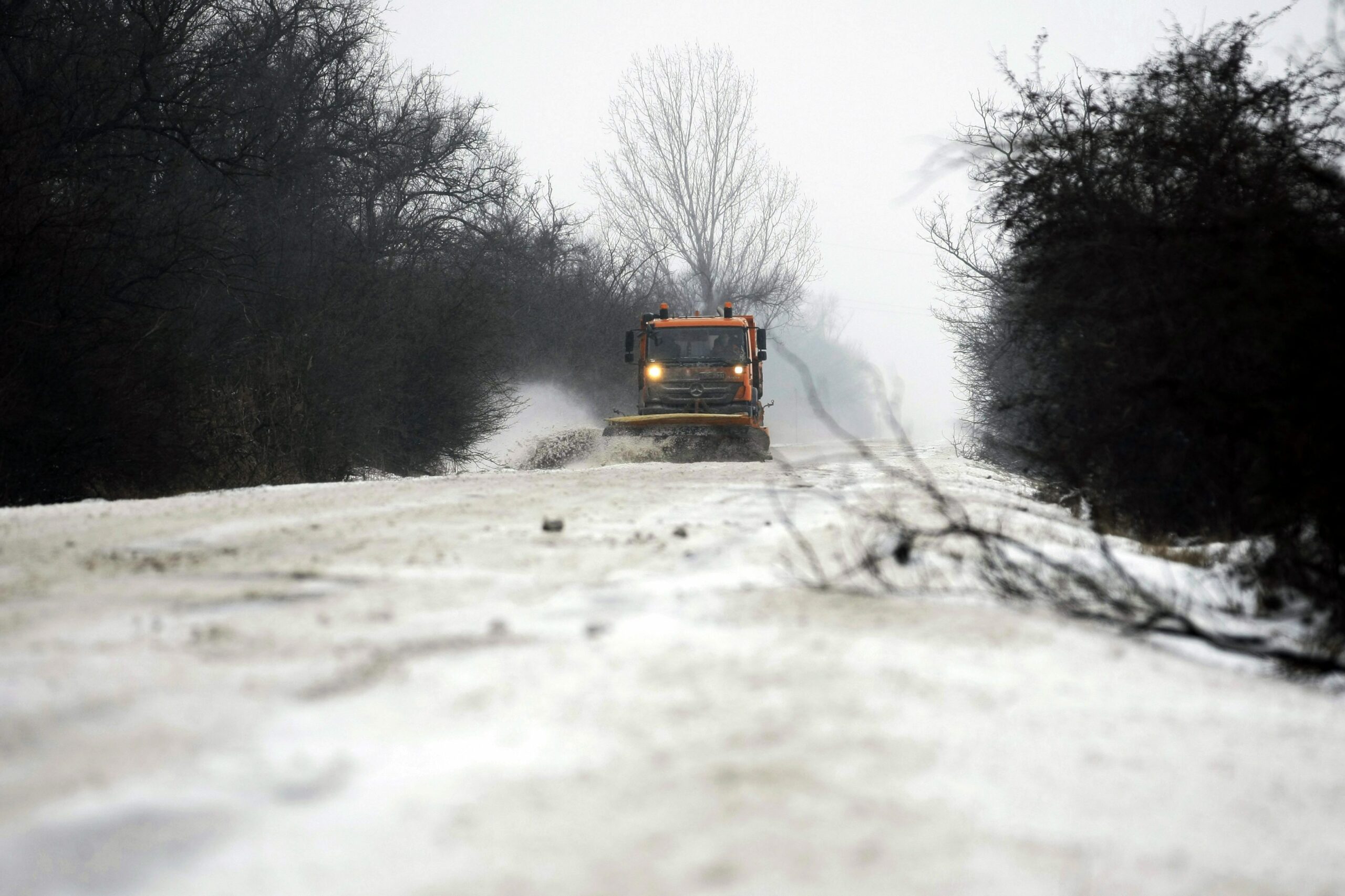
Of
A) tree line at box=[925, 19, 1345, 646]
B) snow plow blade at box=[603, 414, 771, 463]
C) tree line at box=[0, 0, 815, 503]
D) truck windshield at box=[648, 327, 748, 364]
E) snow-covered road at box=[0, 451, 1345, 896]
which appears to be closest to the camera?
snow-covered road at box=[0, 451, 1345, 896]

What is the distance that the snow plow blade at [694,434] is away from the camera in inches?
617

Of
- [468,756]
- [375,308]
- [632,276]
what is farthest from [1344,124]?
[632,276]

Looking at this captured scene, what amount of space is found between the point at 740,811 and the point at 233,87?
1733cm

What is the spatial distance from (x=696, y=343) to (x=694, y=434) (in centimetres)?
281

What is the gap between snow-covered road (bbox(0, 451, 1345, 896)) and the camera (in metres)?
1.52

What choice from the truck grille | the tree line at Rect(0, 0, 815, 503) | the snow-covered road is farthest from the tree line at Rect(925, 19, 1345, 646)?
the truck grille

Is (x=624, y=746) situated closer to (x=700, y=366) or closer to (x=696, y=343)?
(x=700, y=366)

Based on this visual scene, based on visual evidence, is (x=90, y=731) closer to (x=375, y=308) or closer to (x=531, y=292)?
(x=375, y=308)

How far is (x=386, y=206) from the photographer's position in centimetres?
2128

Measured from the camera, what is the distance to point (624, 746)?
1.94 metres

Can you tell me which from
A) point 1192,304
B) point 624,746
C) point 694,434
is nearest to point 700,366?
point 694,434

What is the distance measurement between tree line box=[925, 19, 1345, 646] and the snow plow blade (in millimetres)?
7818

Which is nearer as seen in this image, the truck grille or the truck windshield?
the truck grille

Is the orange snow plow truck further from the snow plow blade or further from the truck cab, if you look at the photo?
the snow plow blade
